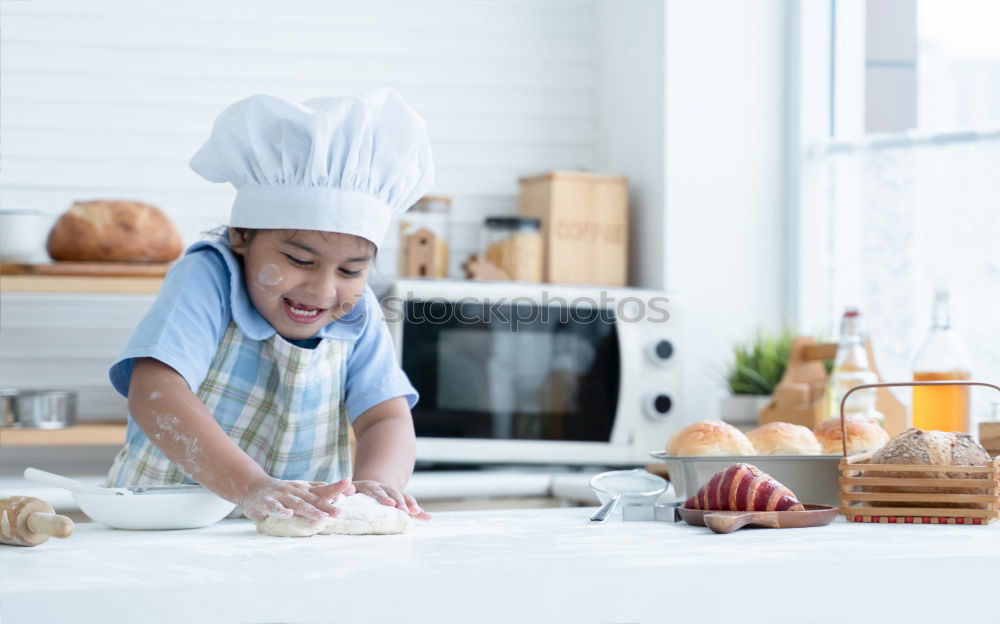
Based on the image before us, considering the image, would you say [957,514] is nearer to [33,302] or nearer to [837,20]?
[837,20]

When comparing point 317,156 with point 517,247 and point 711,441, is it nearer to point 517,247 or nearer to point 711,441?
point 711,441

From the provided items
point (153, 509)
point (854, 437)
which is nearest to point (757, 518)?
point (854, 437)

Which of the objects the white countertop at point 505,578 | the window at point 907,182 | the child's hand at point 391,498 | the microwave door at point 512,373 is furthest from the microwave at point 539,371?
the white countertop at point 505,578

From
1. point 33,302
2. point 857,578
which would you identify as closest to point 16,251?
point 33,302

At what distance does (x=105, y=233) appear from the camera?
2.35m

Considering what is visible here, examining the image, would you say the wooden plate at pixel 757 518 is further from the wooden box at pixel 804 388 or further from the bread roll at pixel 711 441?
the wooden box at pixel 804 388

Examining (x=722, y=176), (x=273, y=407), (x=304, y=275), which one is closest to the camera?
(x=304, y=275)

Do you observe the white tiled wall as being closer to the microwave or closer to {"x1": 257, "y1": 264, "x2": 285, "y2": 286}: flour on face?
the microwave

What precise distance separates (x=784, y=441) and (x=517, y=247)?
1.35 meters

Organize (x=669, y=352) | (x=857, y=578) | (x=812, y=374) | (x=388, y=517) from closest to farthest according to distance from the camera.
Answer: (x=857, y=578) → (x=388, y=517) → (x=812, y=374) → (x=669, y=352)

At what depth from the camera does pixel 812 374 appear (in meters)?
2.20

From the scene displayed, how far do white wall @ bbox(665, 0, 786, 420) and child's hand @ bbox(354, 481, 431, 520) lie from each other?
1.53 meters

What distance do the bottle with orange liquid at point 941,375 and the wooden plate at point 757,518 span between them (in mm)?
554

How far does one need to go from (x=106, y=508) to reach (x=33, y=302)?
5.55 feet
